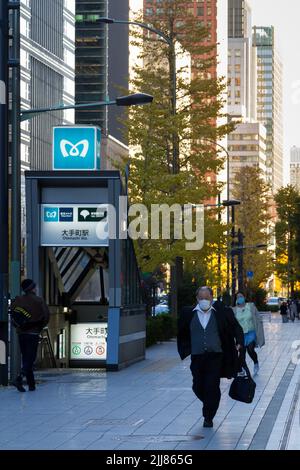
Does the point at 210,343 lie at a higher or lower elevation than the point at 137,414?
higher

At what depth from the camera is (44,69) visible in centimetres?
12206

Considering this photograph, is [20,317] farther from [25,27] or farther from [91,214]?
[25,27]

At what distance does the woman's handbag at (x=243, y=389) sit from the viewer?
15.3 meters

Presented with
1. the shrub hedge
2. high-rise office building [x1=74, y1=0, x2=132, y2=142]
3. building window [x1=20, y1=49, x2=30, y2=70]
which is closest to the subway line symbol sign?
the shrub hedge

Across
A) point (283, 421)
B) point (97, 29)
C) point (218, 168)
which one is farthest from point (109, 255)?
point (97, 29)

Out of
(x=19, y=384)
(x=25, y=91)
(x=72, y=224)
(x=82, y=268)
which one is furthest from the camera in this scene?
(x=25, y=91)

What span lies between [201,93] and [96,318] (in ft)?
81.5

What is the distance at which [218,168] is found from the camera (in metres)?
50.2

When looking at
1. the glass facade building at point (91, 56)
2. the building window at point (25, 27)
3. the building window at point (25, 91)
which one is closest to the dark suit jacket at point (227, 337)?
the building window at point (25, 27)

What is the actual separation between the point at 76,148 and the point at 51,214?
1.75m

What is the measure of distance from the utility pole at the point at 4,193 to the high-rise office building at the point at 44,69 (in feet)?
297

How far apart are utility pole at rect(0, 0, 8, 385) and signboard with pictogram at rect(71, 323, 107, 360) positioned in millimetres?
5929

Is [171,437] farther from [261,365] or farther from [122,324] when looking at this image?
[261,365]
